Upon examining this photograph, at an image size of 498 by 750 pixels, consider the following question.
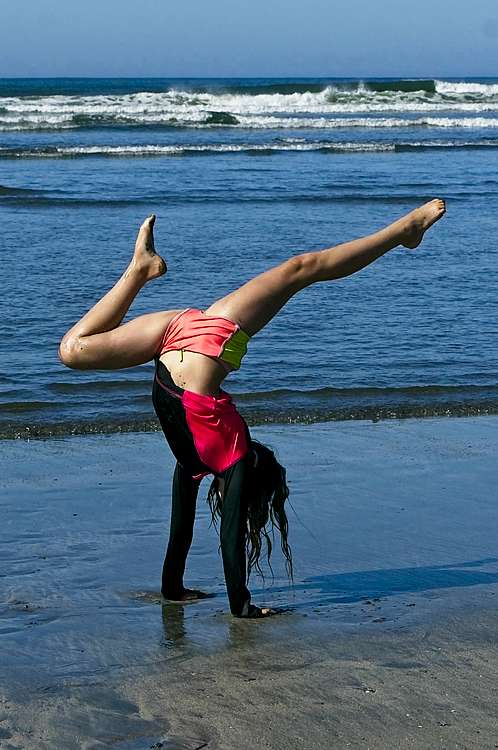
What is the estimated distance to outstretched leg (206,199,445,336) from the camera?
4.12m

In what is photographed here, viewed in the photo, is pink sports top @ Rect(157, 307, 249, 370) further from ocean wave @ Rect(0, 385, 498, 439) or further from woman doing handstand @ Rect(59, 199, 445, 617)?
ocean wave @ Rect(0, 385, 498, 439)

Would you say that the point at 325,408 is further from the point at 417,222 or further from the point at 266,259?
the point at 266,259

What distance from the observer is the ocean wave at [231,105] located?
136 ft

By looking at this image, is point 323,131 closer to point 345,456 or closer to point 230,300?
point 345,456

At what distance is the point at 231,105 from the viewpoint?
55969 mm

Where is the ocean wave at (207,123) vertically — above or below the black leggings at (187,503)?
above

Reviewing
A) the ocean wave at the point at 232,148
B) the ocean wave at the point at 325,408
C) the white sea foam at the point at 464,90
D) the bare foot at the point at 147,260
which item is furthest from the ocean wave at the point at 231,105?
the bare foot at the point at 147,260

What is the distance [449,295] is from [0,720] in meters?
8.89

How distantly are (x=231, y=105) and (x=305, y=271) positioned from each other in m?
53.3

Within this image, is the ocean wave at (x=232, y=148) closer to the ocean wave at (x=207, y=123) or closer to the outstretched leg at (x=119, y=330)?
the ocean wave at (x=207, y=123)

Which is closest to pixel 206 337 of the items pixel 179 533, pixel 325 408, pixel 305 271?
pixel 305 271

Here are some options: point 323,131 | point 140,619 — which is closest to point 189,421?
point 140,619

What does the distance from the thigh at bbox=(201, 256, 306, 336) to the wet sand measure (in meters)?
1.13

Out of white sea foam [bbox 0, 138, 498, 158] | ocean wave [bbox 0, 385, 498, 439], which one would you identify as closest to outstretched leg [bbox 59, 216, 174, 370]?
ocean wave [bbox 0, 385, 498, 439]
